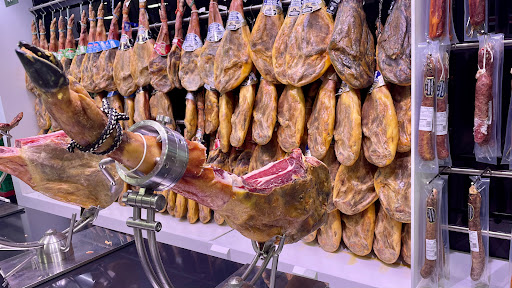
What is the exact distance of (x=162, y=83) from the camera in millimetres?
3902

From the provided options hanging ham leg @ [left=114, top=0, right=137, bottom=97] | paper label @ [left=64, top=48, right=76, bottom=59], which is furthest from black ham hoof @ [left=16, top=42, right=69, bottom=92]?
paper label @ [left=64, top=48, right=76, bottom=59]

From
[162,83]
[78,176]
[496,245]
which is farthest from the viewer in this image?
[162,83]

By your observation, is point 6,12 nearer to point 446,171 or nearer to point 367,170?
point 367,170

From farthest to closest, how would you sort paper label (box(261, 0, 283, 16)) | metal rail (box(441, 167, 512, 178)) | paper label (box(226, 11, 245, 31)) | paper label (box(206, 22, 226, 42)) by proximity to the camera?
paper label (box(206, 22, 226, 42)), paper label (box(226, 11, 245, 31)), paper label (box(261, 0, 283, 16)), metal rail (box(441, 167, 512, 178))

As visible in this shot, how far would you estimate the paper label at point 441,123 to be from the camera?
2393 millimetres

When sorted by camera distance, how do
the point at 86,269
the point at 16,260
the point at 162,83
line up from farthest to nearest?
the point at 162,83, the point at 16,260, the point at 86,269

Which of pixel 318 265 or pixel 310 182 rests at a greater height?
pixel 310 182

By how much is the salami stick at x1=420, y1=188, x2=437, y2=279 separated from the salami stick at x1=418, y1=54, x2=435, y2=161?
0.98 ft

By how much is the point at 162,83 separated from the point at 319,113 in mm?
1735

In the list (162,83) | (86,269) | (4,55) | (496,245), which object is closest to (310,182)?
(86,269)

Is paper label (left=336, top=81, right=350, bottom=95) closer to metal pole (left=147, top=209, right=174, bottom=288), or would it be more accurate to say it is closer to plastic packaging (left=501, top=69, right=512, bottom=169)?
plastic packaging (left=501, top=69, right=512, bottom=169)

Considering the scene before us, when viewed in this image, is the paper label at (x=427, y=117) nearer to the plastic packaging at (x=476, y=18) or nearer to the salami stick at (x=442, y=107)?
the salami stick at (x=442, y=107)

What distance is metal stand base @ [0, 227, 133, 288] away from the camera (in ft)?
6.58

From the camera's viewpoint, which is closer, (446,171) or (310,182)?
(310,182)
